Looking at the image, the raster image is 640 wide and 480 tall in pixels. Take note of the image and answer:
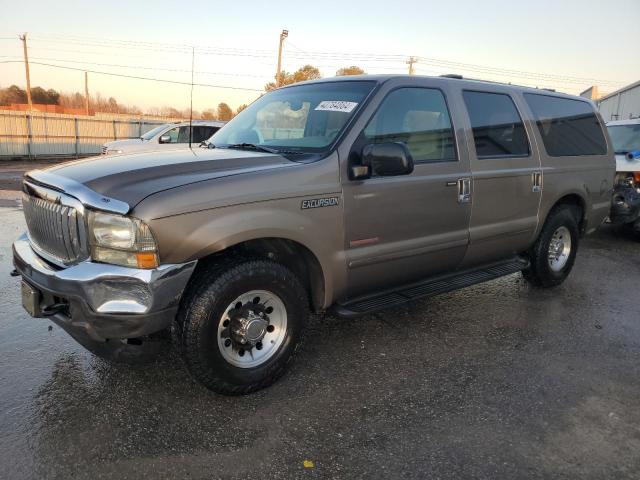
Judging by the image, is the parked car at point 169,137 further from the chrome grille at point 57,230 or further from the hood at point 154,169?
the chrome grille at point 57,230

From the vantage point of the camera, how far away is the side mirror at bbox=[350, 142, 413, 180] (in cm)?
307

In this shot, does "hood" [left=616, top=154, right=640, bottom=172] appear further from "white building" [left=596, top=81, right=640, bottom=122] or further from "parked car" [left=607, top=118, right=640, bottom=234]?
"white building" [left=596, top=81, right=640, bottom=122]

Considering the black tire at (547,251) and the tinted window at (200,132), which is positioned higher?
the tinted window at (200,132)

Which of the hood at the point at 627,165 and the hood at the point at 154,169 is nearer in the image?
the hood at the point at 154,169

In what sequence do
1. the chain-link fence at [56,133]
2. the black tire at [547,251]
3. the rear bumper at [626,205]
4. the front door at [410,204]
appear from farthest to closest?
the chain-link fence at [56,133]
the rear bumper at [626,205]
the black tire at [547,251]
the front door at [410,204]

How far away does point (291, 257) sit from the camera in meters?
3.25

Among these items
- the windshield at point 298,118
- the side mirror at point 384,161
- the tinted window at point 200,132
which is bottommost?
the tinted window at point 200,132

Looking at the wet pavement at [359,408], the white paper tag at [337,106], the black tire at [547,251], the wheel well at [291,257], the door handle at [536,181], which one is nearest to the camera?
the wet pavement at [359,408]

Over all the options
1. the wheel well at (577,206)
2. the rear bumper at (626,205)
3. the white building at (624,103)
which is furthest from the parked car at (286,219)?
the white building at (624,103)

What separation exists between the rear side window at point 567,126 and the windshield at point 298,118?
6.89 feet

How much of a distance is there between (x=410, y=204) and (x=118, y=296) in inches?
80.5

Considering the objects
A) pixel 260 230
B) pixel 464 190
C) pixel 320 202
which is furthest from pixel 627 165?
pixel 260 230

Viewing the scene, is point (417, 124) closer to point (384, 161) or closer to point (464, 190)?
point (464, 190)

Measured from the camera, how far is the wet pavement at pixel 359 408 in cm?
243
